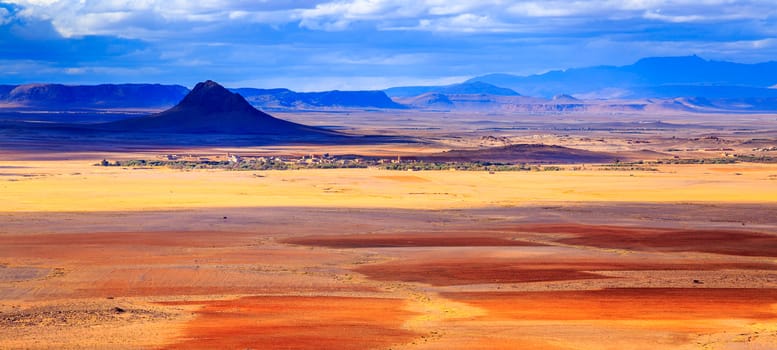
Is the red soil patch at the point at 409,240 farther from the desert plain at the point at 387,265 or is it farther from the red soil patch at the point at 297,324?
the red soil patch at the point at 297,324

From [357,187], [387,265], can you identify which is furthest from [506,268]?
[357,187]

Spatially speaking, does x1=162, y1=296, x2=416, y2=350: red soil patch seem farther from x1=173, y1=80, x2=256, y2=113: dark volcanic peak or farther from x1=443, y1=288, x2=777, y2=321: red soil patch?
x1=173, y1=80, x2=256, y2=113: dark volcanic peak

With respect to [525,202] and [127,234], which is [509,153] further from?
[127,234]

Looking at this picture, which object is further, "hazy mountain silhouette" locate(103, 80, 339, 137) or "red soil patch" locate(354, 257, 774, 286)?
"hazy mountain silhouette" locate(103, 80, 339, 137)

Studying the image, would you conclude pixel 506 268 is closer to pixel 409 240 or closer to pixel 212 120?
pixel 409 240

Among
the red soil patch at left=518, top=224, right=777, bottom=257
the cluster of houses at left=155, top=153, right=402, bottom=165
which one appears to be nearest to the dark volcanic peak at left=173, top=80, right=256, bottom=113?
the cluster of houses at left=155, top=153, right=402, bottom=165

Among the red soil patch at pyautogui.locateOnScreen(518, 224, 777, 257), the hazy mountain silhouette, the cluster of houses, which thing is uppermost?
the hazy mountain silhouette
